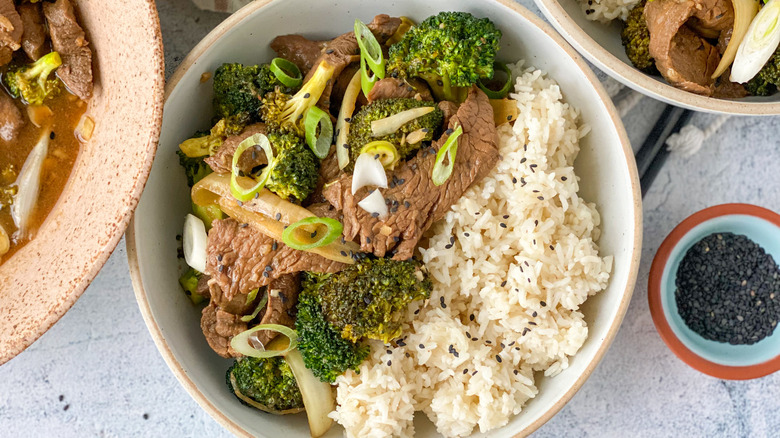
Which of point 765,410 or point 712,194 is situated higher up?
point 712,194

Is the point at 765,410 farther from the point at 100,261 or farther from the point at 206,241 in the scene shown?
the point at 100,261

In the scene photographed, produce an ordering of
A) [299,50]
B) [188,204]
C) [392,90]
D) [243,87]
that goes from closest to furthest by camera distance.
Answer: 1. [392,90]
2. [243,87]
3. [299,50]
4. [188,204]

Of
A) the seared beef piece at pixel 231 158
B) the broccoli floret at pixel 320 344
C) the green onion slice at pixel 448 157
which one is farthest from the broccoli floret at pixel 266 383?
the green onion slice at pixel 448 157

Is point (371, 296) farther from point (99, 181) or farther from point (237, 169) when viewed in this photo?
point (99, 181)

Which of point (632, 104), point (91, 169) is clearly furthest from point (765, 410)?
point (91, 169)

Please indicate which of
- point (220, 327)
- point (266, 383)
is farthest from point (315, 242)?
point (266, 383)

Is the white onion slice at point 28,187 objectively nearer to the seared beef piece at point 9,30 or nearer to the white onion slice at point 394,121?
the seared beef piece at point 9,30
